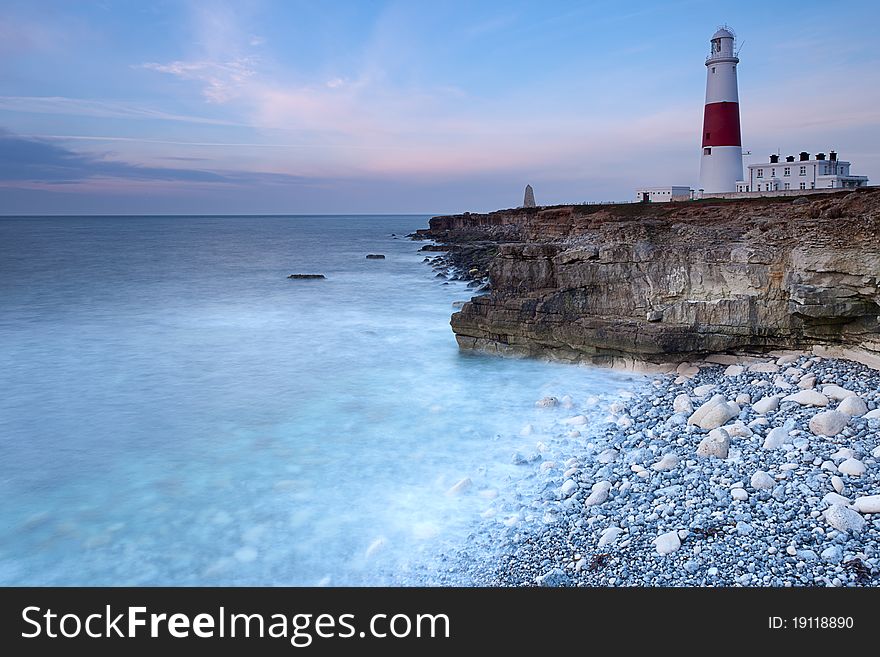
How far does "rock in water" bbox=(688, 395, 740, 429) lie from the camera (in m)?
7.96

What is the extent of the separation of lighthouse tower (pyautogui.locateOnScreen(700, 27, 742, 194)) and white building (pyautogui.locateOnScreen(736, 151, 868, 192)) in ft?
3.57

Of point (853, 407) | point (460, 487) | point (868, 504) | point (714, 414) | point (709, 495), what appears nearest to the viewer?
point (868, 504)

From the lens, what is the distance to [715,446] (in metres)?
7.05

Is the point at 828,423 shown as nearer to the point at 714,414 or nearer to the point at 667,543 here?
the point at 714,414

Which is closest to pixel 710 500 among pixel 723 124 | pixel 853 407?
pixel 853 407

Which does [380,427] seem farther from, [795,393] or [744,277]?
[744,277]

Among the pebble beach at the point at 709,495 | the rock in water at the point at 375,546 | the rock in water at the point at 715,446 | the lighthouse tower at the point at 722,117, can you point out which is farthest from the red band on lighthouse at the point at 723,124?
the rock in water at the point at 375,546

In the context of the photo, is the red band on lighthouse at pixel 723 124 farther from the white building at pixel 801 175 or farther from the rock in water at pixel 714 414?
the rock in water at pixel 714 414

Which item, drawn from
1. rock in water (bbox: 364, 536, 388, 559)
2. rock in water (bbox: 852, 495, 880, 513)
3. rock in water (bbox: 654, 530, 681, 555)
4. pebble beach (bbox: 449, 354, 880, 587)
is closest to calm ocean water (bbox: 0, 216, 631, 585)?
rock in water (bbox: 364, 536, 388, 559)

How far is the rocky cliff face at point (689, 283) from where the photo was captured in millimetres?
9953

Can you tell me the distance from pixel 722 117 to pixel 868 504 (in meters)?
22.9
